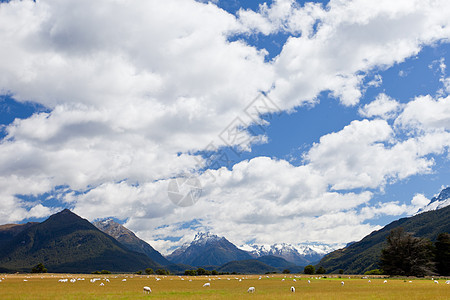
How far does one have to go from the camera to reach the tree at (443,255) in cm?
9675

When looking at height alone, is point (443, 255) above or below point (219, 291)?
below

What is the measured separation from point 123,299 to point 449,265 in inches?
4041

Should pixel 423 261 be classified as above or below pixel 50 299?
below

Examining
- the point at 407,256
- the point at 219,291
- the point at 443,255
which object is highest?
the point at 219,291

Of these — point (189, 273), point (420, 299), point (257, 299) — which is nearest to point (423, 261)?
point (420, 299)

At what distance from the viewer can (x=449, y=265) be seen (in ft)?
316

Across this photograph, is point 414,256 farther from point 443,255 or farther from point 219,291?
point 219,291

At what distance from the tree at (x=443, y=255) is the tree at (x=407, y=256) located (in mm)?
2313

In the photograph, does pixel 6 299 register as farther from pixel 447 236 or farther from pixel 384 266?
pixel 447 236

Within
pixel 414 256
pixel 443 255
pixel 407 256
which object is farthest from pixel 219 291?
pixel 443 255

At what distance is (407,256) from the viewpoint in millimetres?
96938

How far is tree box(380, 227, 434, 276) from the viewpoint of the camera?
93.6 metres

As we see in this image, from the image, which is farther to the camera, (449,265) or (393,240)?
(393,240)

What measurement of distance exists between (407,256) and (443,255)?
38.0 feet
